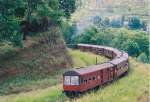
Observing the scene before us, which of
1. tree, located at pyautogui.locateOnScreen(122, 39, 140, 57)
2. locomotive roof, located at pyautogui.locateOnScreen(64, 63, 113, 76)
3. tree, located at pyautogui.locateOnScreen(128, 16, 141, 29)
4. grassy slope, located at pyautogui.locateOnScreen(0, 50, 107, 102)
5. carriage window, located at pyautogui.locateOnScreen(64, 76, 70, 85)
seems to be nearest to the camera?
locomotive roof, located at pyautogui.locateOnScreen(64, 63, 113, 76)

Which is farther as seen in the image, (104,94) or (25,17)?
(25,17)

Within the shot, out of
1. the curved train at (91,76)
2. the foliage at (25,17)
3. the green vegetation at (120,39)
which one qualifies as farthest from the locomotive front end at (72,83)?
the green vegetation at (120,39)

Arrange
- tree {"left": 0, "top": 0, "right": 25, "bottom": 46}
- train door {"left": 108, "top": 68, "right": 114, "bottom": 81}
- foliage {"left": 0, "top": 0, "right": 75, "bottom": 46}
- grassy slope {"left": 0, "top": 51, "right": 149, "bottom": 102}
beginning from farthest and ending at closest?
train door {"left": 108, "top": 68, "right": 114, "bottom": 81} → foliage {"left": 0, "top": 0, "right": 75, "bottom": 46} → tree {"left": 0, "top": 0, "right": 25, "bottom": 46} → grassy slope {"left": 0, "top": 51, "right": 149, "bottom": 102}

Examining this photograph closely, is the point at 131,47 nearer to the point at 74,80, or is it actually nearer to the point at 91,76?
the point at 91,76

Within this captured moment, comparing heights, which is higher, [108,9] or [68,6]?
[68,6]

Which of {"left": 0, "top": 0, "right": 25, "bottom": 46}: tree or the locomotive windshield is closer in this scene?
the locomotive windshield

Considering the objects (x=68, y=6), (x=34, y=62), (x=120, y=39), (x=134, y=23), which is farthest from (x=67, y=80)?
(x=134, y=23)

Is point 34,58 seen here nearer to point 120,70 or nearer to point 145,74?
point 120,70

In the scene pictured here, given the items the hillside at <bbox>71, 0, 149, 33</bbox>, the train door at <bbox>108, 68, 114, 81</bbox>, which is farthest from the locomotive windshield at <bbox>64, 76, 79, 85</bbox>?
the hillside at <bbox>71, 0, 149, 33</bbox>

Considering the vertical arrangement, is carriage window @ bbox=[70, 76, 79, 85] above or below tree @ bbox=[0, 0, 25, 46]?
below

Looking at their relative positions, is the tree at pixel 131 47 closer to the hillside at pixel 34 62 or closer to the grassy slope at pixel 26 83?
the hillside at pixel 34 62

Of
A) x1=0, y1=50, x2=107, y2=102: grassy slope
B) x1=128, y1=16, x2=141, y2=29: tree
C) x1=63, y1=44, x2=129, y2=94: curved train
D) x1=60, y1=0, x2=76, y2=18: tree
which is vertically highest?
x1=60, y1=0, x2=76, y2=18: tree

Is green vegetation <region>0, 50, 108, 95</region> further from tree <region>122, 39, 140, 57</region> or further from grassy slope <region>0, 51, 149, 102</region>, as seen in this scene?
tree <region>122, 39, 140, 57</region>

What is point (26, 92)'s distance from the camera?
3662cm
